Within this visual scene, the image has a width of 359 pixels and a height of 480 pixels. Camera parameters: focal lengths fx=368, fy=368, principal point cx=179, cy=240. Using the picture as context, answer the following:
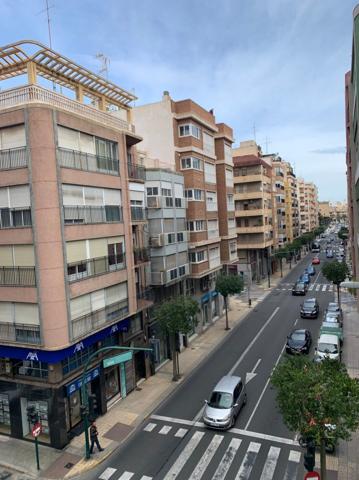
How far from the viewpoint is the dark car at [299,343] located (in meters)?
27.8

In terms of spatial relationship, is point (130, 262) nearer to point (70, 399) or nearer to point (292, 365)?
point (70, 399)

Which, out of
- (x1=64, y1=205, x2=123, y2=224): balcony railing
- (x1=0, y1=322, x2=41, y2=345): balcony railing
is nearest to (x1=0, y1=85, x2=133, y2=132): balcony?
(x1=64, y1=205, x2=123, y2=224): balcony railing

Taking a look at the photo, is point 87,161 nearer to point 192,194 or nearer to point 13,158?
point 13,158

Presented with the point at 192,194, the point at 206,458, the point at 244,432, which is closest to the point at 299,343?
the point at 244,432

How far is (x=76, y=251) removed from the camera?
61.9 ft

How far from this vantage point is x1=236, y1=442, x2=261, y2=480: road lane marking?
589 inches

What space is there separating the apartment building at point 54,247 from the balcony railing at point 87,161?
6 centimetres

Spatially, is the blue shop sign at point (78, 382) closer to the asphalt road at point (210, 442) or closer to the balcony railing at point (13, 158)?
the asphalt road at point (210, 442)

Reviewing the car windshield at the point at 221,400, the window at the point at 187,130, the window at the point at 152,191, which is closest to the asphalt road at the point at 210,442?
the car windshield at the point at 221,400

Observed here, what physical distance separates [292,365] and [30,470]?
489 inches

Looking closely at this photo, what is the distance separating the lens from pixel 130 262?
2366 centimetres

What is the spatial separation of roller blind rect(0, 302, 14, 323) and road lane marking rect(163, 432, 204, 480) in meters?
10.2

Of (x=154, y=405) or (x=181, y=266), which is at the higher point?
A: (x=181, y=266)

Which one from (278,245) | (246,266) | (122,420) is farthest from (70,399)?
(278,245)
